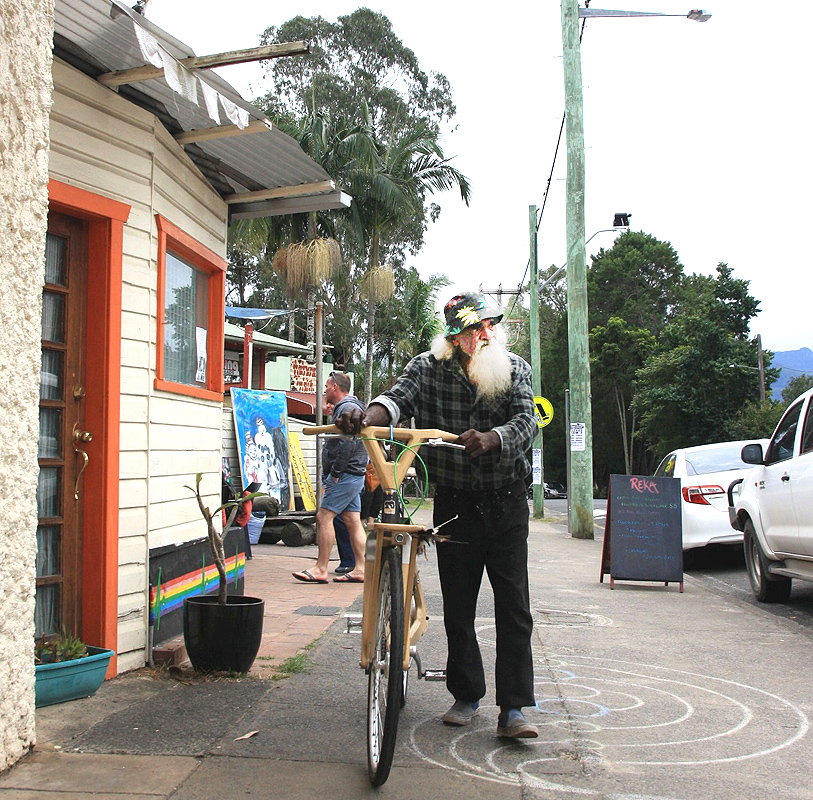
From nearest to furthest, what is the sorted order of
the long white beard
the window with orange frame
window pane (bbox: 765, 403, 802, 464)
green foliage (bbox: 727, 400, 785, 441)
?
the long white beard < the window with orange frame < window pane (bbox: 765, 403, 802, 464) < green foliage (bbox: 727, 400, 785, 441)

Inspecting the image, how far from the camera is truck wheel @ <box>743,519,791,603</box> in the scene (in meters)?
8.33

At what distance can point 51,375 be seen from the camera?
476 centimetres

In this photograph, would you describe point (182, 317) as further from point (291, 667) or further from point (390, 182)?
point (390, 182)

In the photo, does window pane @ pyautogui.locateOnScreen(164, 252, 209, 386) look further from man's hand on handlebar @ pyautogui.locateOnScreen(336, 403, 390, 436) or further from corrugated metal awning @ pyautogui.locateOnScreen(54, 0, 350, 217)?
man's hand on handlebar @ pyautogui.locateOnScreen(336, 403, 390, 436)

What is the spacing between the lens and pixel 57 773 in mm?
3463

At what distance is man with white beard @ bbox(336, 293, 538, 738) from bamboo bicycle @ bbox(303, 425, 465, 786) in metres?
0.25

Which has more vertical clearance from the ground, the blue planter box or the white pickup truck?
the white pickup truck

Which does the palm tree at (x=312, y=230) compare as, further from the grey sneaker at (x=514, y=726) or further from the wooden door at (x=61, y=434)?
the grey sneaker at (x=514, y=726)

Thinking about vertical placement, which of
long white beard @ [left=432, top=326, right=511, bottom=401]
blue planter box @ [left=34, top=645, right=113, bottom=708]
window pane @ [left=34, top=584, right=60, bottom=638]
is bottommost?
blue planter box @ [left=34, top=645, right=113, bottom=708]

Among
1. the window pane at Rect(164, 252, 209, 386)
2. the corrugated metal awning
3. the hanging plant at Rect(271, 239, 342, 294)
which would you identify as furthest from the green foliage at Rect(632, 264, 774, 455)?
the window pane at Rect(164, 252, 209, 386)

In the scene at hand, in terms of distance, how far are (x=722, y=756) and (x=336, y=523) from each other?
575 cm

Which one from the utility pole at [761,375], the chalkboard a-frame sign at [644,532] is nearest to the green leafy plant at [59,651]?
the chalkboard a-frame sign at [644,532]

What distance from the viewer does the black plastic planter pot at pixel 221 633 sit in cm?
481

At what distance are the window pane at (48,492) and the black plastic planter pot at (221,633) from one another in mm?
829
